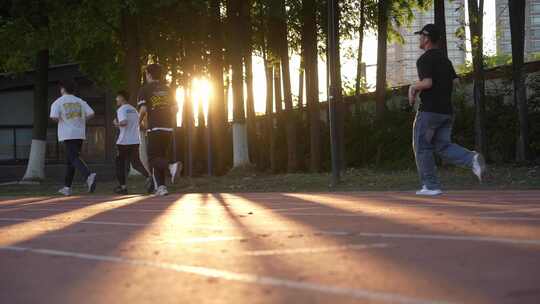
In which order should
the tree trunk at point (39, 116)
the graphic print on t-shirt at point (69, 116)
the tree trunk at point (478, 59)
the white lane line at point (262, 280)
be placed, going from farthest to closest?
the tree trunk at point (39, 116), the tree trunk at point (478, 59), the graphic print on t-shirt at point (69, 116), the white lane line at point (262, 280)

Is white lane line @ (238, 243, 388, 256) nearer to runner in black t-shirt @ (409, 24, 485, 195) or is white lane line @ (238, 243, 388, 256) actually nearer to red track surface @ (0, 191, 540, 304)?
red track surface @ (0, 191, 540, 304)

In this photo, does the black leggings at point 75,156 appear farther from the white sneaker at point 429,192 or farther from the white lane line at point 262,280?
the white lane line at point 262,280

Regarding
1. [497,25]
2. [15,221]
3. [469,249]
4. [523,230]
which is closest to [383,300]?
[469,249]

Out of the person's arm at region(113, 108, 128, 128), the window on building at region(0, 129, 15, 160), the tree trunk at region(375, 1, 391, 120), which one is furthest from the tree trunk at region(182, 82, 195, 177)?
the person's arm at region(113, 108, 128, 128)

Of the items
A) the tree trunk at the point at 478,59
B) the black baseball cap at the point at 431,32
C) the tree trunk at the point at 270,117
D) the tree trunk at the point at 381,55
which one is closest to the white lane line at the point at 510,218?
the black baseball cap at the point at 431,32

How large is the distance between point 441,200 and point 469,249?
4182 mm

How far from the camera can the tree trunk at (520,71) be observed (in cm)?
1827

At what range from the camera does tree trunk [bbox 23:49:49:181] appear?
2681 cm

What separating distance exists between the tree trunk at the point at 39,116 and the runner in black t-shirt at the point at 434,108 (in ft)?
64.5

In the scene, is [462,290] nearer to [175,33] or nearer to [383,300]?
[383,300]

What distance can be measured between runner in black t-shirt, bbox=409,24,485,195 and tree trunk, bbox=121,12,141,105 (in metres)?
14.6

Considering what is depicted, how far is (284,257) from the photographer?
4418mm

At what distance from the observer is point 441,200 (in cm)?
859

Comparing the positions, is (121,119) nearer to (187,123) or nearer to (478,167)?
(478,167)
